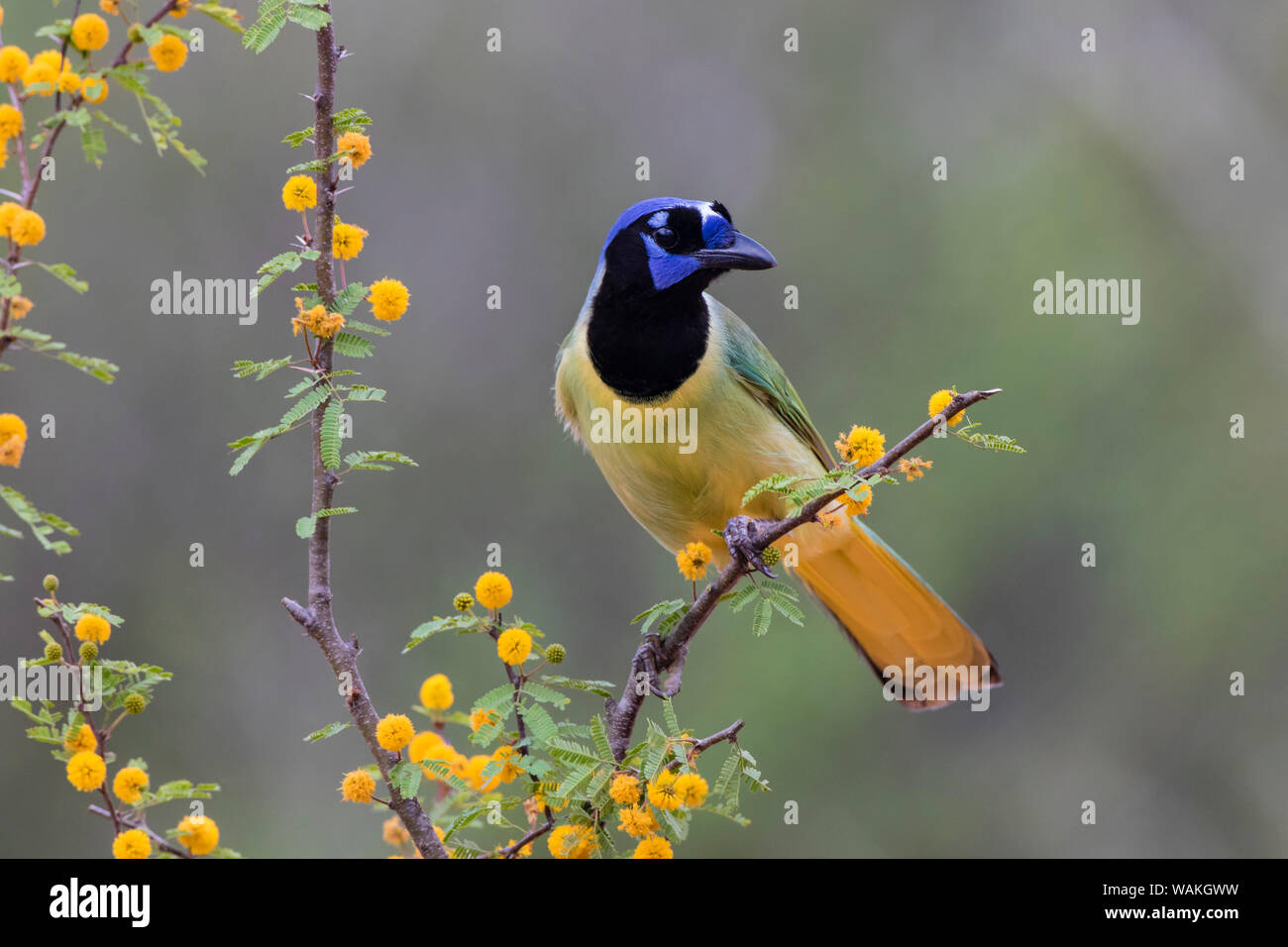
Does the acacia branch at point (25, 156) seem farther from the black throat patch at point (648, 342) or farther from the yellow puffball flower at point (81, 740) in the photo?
the black throat patch at point (648, 342)

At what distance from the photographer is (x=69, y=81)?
2354 millimetres

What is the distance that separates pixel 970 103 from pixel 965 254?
1.48m

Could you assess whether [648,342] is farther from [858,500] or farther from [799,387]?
[799,387]

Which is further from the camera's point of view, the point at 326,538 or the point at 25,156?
the point at 326,538

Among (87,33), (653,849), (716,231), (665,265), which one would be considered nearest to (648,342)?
(665,265)

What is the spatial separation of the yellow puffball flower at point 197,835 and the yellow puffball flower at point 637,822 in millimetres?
769

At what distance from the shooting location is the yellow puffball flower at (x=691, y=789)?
8.70ft

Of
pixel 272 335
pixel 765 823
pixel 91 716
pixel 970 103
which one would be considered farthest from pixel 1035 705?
pixel 91 716

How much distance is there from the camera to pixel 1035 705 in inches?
412

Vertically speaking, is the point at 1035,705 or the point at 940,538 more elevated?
the point at 940,538

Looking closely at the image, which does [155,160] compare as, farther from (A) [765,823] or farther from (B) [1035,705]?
(B) [1035,705]

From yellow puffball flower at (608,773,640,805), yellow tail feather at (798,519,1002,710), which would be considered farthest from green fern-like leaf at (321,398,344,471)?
yellow tail feather at (798,519,1002,710)

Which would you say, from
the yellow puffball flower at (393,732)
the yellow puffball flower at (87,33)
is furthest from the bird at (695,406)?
the yellow puffball flower at (87,33)

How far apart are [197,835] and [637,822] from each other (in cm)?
81
